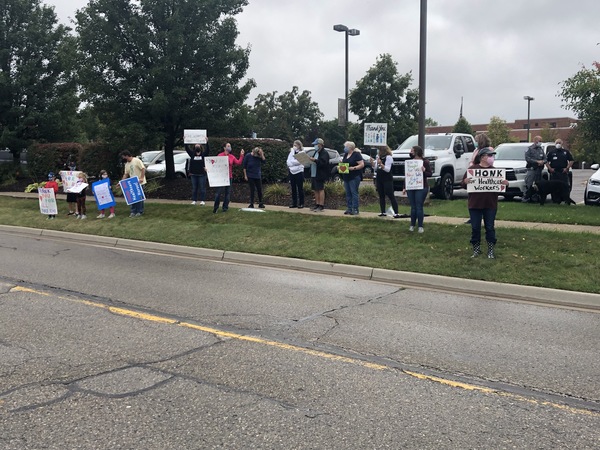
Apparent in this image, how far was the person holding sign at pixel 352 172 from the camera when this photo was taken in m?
13.4

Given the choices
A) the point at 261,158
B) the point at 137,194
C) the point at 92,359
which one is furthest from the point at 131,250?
the point at 92,359

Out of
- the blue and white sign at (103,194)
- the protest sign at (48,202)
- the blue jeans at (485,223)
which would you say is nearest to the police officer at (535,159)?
the blue jeans at (485,223)

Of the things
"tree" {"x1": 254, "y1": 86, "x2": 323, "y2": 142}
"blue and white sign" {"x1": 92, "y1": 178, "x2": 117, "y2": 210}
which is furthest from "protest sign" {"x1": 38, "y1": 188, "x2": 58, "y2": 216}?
"tree" {"x1": 254, "y1": 86, "x2": 323, "y2": 142}

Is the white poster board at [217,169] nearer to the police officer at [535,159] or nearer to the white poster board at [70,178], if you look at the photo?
the white poster board at [70,178]

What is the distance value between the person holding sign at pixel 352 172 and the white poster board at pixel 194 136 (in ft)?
15.0

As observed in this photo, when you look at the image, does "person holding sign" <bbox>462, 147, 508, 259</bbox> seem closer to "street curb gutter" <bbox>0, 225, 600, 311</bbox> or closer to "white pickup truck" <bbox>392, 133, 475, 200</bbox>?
"street curb gutter" <bbox>0, 225, 600, 311</bbox>

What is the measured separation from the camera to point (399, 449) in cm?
345

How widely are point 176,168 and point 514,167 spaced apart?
12.6m

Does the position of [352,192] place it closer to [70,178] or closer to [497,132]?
[70,178]

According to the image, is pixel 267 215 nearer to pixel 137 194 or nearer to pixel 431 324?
pixel 137 194

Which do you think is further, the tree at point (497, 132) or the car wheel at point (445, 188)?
the tree at point (497, 132)

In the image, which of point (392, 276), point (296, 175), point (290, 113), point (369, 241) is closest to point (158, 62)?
point (296, 175)

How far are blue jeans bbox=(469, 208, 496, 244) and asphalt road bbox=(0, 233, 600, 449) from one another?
181cm

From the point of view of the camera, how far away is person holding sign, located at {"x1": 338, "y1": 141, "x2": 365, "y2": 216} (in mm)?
13359
